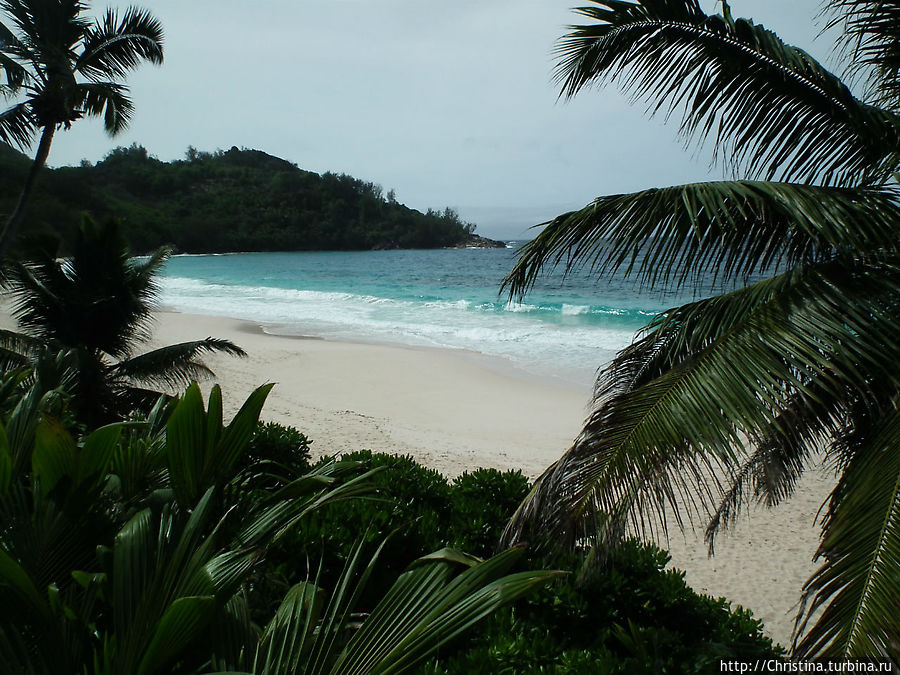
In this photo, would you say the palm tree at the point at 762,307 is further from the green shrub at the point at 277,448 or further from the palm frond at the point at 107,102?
the palm frond at the point at 107,102

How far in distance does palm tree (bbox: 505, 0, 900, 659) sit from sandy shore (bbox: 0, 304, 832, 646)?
8.35 ft

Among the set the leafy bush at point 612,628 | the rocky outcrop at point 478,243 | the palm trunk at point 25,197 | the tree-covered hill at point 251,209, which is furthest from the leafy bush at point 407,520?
the rocky outcrop at point 478,243

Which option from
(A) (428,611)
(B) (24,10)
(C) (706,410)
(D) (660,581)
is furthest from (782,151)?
(B) (24,10)

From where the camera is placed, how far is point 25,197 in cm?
790

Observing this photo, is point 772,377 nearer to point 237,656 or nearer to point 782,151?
point 782,151

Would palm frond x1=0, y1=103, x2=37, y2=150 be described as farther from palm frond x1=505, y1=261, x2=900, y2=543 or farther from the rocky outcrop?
the rocky outcrop

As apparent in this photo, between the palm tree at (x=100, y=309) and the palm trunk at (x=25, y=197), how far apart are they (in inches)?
20.1

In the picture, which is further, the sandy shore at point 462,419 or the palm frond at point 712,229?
the sandy shore at point 462,419

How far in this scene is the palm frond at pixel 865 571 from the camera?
1.63 meters

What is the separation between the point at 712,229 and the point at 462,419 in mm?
7655

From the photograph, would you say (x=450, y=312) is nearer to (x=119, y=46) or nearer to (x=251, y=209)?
(x=119, y=46)

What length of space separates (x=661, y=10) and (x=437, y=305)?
24.3m

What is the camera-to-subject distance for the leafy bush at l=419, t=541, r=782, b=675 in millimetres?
2264

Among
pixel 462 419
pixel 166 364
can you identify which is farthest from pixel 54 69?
pixel 462 419
